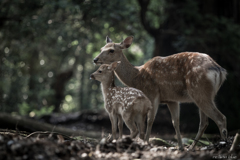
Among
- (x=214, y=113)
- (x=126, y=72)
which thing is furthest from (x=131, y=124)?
(x=126, y=72)

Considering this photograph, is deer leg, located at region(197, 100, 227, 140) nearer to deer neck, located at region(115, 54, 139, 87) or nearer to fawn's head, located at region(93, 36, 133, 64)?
deer neck, located at region(115, 54, 139, 87)

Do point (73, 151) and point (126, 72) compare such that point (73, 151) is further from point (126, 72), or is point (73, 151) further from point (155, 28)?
point (155, 28)

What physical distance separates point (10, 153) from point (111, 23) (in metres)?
9.71

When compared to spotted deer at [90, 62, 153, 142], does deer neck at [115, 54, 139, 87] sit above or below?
above

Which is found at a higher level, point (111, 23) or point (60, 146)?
point (111, 23)

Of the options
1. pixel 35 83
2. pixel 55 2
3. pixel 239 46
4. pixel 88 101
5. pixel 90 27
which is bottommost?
pixel 88 101

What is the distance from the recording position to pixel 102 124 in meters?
12.2

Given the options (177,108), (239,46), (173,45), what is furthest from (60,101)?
(177,108)

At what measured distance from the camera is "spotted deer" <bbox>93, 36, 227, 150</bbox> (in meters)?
5.62

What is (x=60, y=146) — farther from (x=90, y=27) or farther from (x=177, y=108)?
(x=90, y=27)

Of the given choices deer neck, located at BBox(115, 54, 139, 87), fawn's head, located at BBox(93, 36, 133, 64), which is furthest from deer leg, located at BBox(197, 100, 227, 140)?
fawn's head, located at BBox(93, 36, 133, 64)

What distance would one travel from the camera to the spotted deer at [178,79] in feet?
18.5

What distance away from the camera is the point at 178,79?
6051 mm

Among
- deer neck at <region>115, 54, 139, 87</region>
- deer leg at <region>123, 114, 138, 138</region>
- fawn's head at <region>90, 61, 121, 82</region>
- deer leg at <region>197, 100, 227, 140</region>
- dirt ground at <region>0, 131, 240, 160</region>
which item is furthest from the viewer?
deer neck at <region>115, 54, 139, 87</region>
